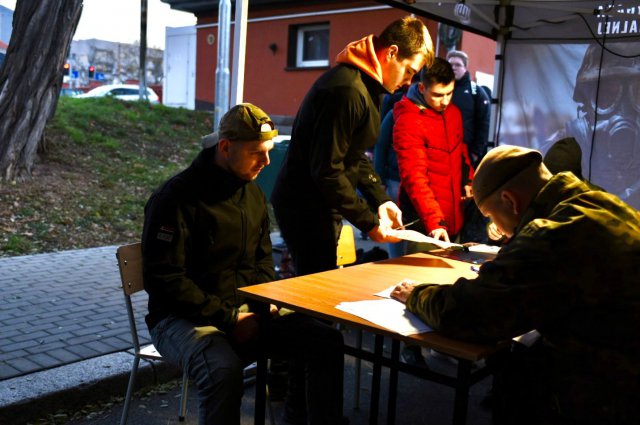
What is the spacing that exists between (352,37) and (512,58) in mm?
10959

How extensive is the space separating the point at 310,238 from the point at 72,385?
1500 millimetres

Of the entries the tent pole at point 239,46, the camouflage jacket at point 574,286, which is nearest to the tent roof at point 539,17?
the tent pole at point 239,46

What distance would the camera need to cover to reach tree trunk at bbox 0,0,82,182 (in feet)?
28.9

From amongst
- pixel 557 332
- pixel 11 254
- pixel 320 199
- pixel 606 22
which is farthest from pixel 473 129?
pixel 11 254

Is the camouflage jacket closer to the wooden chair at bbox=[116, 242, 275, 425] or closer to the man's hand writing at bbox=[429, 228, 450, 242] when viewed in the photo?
the wooden chair at bbox=[116, 242, 275, 425]

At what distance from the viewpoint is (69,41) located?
9.14m

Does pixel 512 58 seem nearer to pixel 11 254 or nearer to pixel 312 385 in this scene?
pixel 312 385

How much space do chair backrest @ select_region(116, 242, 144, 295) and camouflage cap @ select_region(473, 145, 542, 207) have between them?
1.59 metres

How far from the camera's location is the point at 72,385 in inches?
141

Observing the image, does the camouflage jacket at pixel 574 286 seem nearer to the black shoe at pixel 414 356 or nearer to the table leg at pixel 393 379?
the table leg at pixel 393 379

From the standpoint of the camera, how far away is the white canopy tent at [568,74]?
515 centimetres

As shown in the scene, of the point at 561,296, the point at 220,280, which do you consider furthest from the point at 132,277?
the point at 561,296

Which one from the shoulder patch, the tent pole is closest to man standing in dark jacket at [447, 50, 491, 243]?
the tent pole

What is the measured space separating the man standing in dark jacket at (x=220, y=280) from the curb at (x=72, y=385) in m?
1.05
